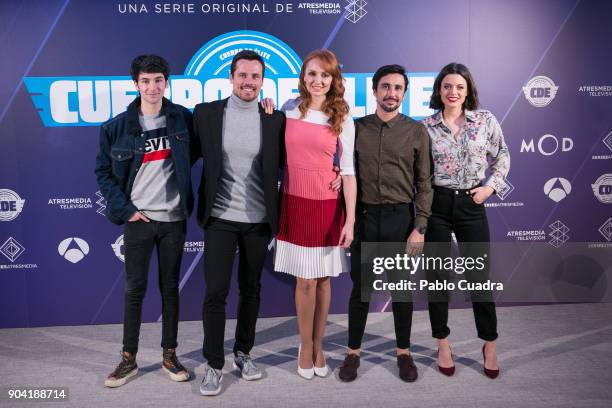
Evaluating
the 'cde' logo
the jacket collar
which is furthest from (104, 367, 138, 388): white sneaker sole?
the 'cde' logo

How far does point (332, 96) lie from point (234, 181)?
25.0 inches

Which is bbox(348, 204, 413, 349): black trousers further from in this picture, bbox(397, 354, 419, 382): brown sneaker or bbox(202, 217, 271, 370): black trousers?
bbox(202, 217, 271, 370): black trousers

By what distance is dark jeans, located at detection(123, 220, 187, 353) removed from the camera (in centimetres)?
283

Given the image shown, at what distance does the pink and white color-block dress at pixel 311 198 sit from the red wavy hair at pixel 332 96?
0.03 metres

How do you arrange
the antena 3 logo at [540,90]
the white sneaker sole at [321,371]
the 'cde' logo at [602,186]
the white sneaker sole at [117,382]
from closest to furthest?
1. the white sneaker sole at [117,382]
2. the white sneaker sole at [321,371]
3. the antena 3 logo at [540,90]
4. the 'cde' logo at [602,186]

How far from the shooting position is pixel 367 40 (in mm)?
3842

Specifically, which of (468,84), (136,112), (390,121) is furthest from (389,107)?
(136,112)

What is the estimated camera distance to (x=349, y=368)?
2959 millimetres

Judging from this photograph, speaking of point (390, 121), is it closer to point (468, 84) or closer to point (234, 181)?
point (468, 84)

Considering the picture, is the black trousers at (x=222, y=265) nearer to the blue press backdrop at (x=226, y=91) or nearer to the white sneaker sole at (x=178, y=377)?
the white sneaker sole at (x=178, y=377)

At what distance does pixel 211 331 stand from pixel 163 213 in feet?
2.10

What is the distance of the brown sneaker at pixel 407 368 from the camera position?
115 inches

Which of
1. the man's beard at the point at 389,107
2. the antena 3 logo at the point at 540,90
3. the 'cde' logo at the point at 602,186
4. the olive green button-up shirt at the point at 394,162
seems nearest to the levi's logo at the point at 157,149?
the olive green button-up shirt at the point at 394,162

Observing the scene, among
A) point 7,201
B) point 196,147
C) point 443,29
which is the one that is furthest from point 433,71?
point 7,201
